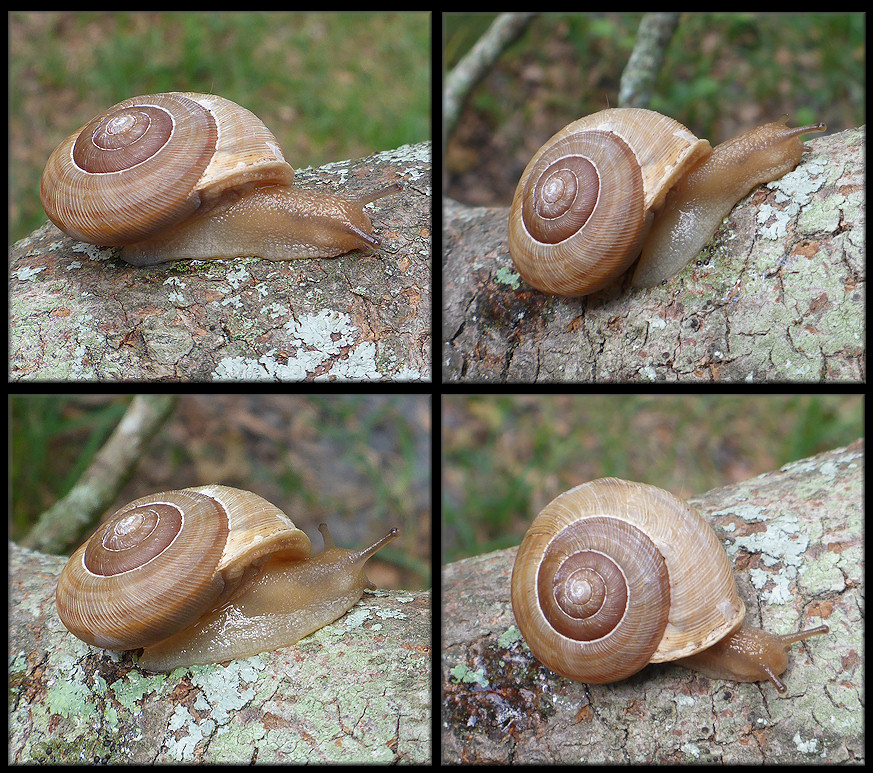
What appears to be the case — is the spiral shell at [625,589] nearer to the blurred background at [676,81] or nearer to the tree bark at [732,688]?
the tree bark at [732,688]

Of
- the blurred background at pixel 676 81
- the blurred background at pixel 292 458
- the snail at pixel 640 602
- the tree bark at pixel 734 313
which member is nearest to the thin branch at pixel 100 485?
the blurred background at pixel 292 458

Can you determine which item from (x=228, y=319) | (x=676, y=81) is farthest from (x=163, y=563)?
(x=676, y=81)

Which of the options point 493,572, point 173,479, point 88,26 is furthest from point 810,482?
point 88,26

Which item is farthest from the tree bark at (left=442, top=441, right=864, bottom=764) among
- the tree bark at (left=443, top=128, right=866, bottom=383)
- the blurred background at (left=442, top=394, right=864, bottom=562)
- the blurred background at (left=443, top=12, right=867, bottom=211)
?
the blurred background at (left=443, top=12, right=867, bottom=211)

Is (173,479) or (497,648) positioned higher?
(497,648)

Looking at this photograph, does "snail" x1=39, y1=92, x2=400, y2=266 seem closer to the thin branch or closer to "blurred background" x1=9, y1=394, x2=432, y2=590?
the thin branch

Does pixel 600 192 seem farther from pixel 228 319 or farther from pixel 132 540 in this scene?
pixel 132 540

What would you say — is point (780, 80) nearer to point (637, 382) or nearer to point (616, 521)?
point (637, 382)
